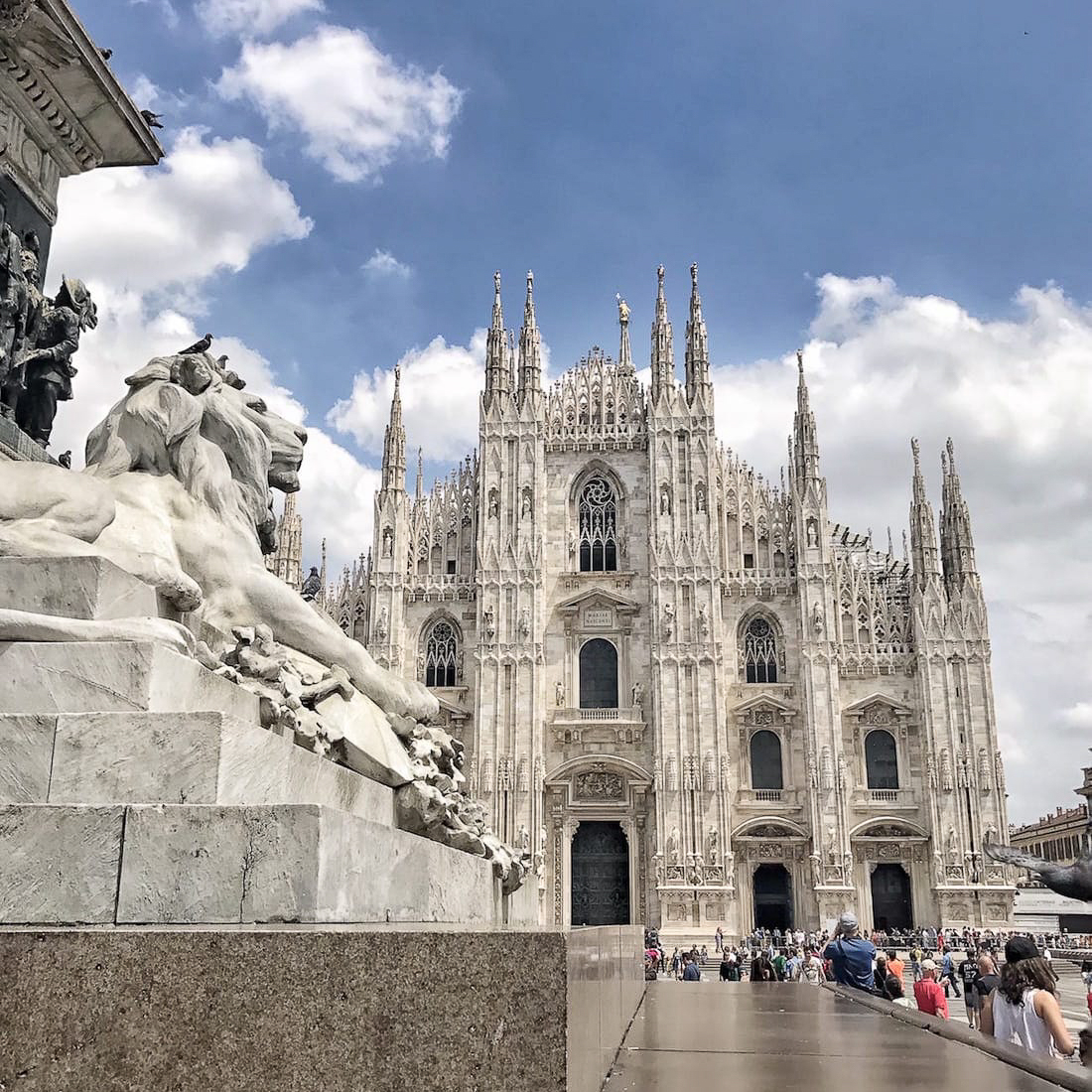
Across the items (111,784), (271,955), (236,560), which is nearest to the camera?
(271,955)

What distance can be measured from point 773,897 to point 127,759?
2985 cm

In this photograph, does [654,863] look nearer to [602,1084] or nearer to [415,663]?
[415,663]

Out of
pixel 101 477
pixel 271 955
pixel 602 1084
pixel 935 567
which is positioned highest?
pixel 935 567

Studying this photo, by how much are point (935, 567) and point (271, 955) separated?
1249 inches

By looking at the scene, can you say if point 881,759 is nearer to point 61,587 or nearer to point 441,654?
point 441,654

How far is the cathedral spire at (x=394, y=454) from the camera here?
33438 millimetres

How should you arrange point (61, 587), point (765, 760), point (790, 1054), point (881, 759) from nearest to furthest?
point (61, 587) < point (790, 1054) < point (881, 759) < point (765, 760)

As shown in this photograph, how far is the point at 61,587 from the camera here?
315cm

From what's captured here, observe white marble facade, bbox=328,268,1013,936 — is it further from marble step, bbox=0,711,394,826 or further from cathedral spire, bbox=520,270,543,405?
marble step, bbox=0,711,394,826

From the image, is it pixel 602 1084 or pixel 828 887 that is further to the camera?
pixel 828 887

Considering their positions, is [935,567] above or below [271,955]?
above

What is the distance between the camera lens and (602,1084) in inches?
122

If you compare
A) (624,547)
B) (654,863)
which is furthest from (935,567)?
(654,863)

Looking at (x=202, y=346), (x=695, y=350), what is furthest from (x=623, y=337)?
(x=202, y=346)
